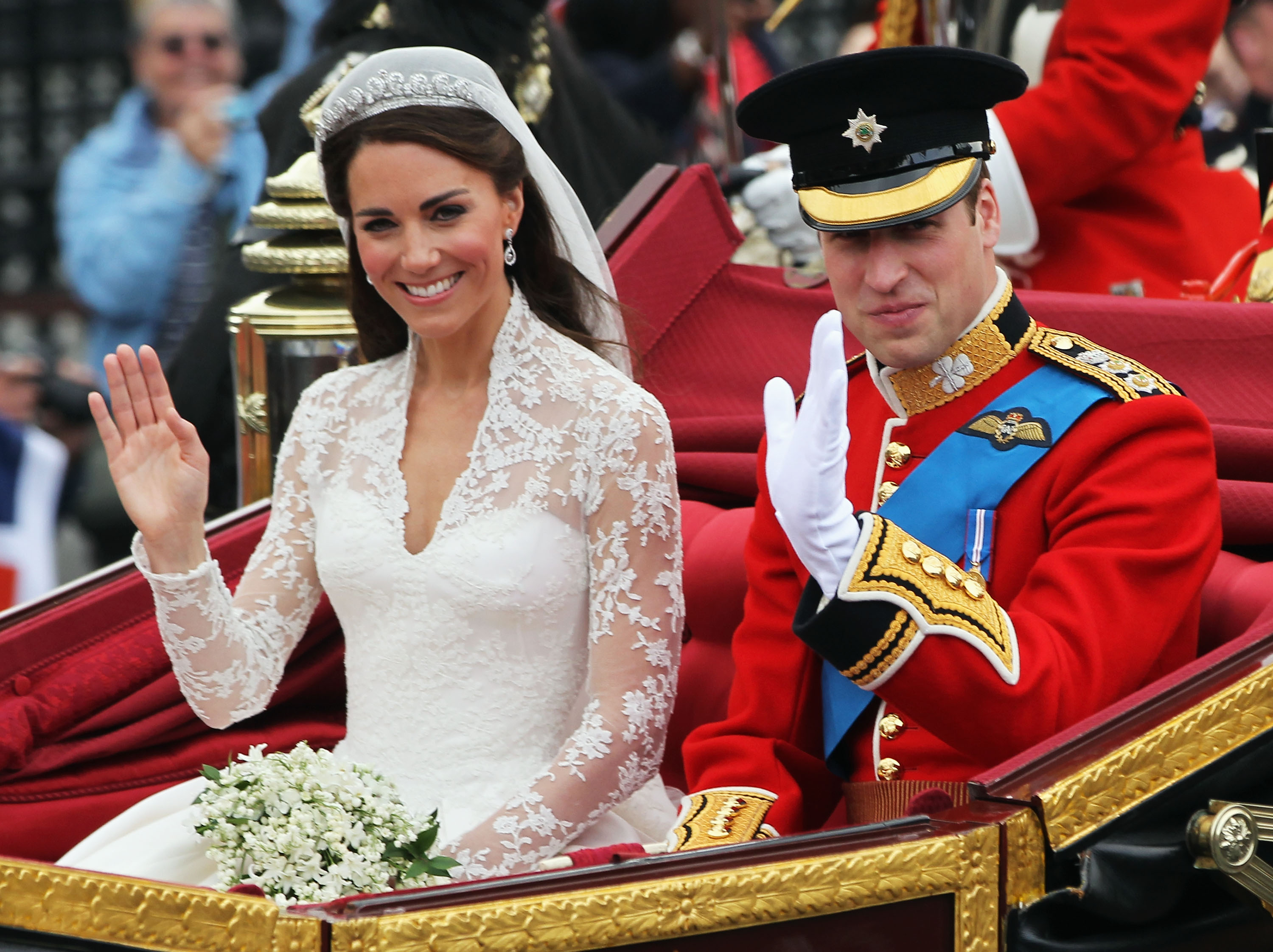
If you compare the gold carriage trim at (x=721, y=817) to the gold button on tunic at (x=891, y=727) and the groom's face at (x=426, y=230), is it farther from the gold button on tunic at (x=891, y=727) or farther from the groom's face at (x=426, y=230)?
the groom's face at (x=426, y=230)

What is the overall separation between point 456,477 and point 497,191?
361 millimetres

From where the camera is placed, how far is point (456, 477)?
2.20 m

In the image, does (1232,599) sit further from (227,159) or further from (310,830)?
(227,159)

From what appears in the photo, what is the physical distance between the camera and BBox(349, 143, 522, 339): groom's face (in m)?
2.09

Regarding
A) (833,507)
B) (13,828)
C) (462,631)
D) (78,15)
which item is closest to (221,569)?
(13,828)

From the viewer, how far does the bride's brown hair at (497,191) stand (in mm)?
2102

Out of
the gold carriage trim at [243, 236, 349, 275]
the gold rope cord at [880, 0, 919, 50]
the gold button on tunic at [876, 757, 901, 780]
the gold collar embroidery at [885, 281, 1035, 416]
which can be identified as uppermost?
the gold rope cord at [880, 0, 919, 50]

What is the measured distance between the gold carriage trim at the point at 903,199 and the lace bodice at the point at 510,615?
1.49 feet

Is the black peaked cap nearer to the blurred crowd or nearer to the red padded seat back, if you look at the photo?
the red padded seat back

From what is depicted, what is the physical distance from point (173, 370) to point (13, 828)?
61.5 inches

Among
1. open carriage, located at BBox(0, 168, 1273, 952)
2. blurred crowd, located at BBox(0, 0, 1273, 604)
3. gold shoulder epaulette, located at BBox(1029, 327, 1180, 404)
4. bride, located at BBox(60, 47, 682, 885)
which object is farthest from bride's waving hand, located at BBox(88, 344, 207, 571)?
blurred crowd, located at BBox(0, 0, 1273, 604)

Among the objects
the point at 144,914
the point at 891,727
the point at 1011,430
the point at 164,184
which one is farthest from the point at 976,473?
the point at 164,184

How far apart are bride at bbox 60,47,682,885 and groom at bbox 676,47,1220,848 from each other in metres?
0.16

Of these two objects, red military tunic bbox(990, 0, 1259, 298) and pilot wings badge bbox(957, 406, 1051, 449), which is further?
red military tunic bbox(990, 0, 1259, 298)
